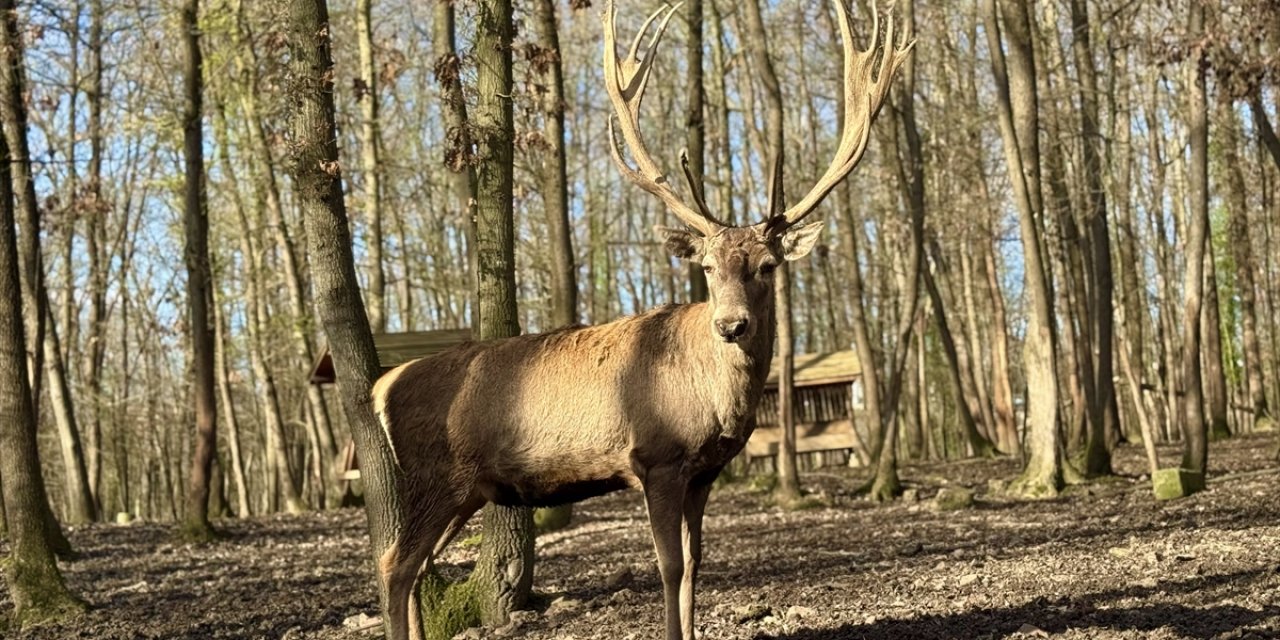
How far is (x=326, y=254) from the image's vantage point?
827 centimetres

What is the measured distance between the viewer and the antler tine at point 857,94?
806 cm

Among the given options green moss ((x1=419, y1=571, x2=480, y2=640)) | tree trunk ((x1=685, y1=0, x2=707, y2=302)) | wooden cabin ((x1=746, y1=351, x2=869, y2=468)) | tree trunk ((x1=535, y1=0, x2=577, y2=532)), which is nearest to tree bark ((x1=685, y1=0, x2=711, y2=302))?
tree trunk ((x1=685, y1=0, x2=707, y2=302))

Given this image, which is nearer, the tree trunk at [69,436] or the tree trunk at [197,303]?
the tree trunk at [197,303]

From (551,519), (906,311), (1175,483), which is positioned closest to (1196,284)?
(1175,483)

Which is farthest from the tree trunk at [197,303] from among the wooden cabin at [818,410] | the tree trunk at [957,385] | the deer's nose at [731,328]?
the tree trunk at [957,385]

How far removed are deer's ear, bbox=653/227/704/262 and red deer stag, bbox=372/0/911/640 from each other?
1 cm

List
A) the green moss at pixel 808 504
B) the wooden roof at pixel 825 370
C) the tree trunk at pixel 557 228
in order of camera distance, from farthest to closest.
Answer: the wooden roof at pixel 825 370 < the green moss at pixel 808 504 < the tree trunk at pixel 557 228

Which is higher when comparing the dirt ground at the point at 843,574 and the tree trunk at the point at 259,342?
the tree trunk at the point at 259,342

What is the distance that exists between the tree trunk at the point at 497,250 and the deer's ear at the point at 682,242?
1.86 metres

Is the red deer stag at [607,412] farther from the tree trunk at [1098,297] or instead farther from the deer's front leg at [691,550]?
the tree trunk at [1098,297]

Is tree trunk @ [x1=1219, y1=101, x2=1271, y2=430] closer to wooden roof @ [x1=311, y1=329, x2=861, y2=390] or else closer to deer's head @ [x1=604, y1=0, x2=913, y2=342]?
wooden roof @ [x1=311, y1=329, x2=861, y2=390]

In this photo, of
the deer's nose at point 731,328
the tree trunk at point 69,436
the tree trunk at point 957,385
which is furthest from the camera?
the tree trunk at point 957,385

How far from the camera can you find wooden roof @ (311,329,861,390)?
15953mm

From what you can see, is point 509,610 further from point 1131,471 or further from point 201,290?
point 1131,471
